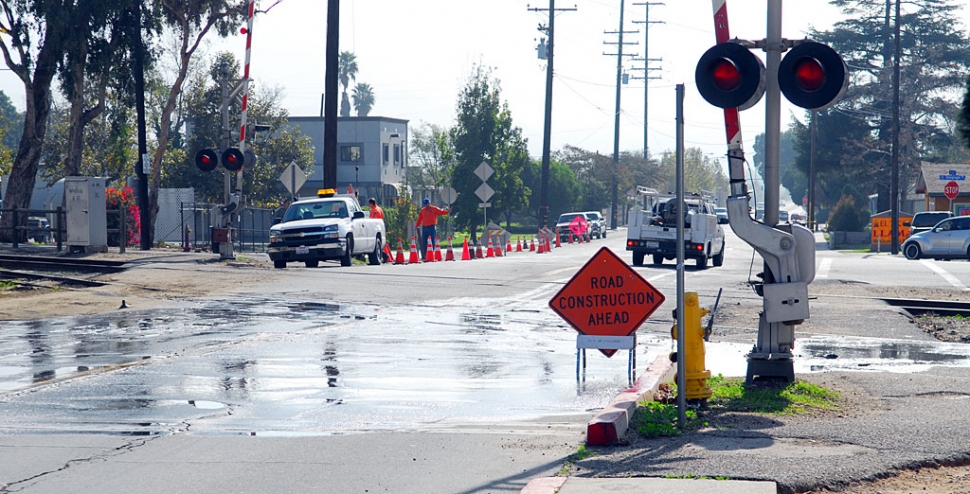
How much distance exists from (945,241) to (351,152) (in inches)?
1893

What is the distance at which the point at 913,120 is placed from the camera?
→ 7406cm

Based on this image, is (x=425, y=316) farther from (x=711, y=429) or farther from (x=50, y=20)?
(x=50, y=20)

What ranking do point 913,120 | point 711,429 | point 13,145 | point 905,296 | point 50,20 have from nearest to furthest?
point 711,429, point 905,296, point 50,20, point 913,120, point 13,145

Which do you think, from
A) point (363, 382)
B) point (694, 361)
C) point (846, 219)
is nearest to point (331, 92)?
point (363, 382)

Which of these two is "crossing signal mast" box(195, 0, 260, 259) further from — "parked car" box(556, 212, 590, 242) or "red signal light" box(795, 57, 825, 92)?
"parked car" box(556, 212, 590, 242)

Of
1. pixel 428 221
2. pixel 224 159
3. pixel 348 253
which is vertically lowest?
pixel 348 253

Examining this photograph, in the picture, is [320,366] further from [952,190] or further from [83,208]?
[952,190]

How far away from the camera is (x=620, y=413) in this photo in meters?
7.73

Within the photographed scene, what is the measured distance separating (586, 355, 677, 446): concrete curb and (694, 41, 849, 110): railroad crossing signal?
2375 mm

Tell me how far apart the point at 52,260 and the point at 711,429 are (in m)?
19.5

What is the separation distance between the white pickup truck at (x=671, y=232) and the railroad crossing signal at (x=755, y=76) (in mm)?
20900

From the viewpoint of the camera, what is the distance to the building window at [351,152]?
79.7 metres

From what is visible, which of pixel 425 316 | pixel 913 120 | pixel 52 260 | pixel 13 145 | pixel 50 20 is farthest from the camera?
pixel 13 145

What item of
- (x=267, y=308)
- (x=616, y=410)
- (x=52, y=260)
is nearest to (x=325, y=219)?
(x=52, y=260)
